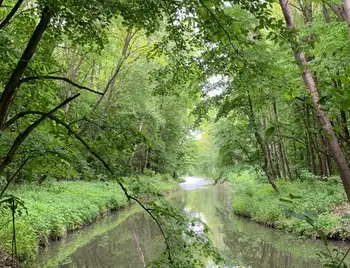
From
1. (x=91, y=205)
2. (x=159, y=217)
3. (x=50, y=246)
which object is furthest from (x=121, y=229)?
(x=159, y=217)

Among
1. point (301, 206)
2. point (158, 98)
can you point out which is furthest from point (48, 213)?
point (301, 206)

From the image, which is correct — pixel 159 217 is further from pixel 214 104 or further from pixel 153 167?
pixel 153 167

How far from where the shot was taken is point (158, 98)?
9.61 metres

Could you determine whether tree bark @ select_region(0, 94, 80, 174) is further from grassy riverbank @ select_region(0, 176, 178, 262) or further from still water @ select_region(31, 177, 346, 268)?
still water @ select_region(31, 177, 346, 268)

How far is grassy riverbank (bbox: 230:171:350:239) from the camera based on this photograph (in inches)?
352

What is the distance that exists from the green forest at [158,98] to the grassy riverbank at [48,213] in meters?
0.05

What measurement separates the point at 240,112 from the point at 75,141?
10.5 meters

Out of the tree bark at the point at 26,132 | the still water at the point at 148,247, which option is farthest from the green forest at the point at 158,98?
the still water at the point at 148,247

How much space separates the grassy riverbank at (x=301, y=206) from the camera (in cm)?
894

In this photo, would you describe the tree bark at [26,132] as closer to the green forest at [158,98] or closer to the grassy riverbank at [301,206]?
the green forest at [158,98]

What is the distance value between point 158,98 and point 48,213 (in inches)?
194

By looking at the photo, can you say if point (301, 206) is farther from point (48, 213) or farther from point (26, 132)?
point (26, 132)

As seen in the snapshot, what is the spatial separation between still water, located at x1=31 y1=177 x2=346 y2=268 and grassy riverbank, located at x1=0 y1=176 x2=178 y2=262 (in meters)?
0.39

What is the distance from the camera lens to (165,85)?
12.2 ft
